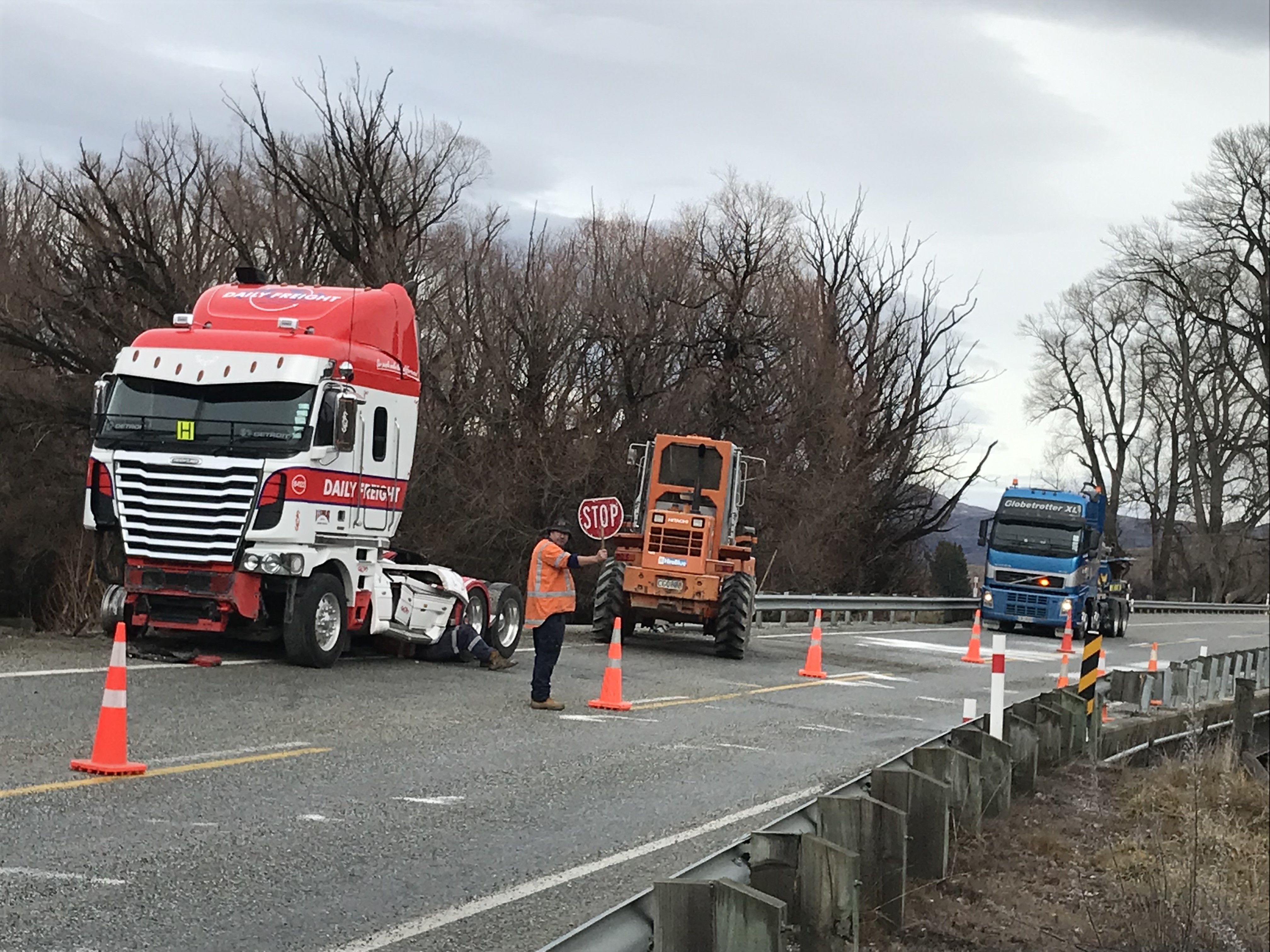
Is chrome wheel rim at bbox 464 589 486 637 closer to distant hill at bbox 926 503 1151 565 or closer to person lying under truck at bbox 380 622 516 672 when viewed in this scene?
person lying under truck at bbox 380 622 516 672

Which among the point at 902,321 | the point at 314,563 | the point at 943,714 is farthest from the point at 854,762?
the point at 902,321

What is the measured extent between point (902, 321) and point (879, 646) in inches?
1202

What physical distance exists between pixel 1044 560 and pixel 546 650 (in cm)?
2582

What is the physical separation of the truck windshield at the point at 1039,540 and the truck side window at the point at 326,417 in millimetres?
25937

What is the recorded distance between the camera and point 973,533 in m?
41.0

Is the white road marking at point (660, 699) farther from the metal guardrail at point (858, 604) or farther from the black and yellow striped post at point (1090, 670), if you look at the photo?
the metal guardrail at point (858, 604)

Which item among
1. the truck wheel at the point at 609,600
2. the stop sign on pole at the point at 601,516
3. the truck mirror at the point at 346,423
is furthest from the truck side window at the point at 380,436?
the truck wheel at the point at 609,600

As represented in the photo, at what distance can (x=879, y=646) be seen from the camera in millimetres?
28969

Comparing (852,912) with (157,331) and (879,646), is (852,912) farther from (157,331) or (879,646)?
(879,646)

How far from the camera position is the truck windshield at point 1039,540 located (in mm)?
38281

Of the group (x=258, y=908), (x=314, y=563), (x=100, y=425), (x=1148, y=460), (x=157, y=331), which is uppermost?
(x=1148, y=460)

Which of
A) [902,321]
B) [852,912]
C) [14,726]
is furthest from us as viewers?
[902,321]

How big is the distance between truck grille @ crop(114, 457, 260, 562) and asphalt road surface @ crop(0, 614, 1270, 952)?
1.19m

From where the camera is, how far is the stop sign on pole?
17125 mm
